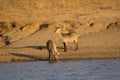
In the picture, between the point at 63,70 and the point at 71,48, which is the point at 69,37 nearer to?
the point at 71,48

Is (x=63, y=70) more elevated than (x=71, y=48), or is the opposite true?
(x=71, y=48)

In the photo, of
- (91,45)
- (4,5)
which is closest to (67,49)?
(91,45)

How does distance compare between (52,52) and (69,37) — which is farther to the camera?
(69,37)

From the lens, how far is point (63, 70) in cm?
2478

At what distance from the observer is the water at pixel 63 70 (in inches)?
906

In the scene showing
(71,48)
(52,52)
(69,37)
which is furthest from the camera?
(69,37)

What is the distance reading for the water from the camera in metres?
23.0

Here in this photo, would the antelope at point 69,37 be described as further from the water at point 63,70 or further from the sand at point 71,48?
the water at point 63,70

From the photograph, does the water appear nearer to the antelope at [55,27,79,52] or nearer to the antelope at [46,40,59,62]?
the antelope at [46,40,59,62]

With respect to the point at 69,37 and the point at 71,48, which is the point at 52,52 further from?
the point at 69,37

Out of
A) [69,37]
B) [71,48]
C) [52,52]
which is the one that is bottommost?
[71,48]

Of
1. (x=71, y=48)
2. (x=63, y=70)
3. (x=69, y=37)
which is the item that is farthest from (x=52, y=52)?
→ (x=63, y=70)

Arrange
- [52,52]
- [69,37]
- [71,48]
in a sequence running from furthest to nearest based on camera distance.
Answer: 1. [69,37]
2. [71,48]
3. [52,52]

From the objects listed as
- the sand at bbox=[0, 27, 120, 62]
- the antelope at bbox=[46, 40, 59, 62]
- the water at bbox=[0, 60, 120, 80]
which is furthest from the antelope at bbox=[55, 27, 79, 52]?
the water at bbox=[0, 60, 120, 80]
